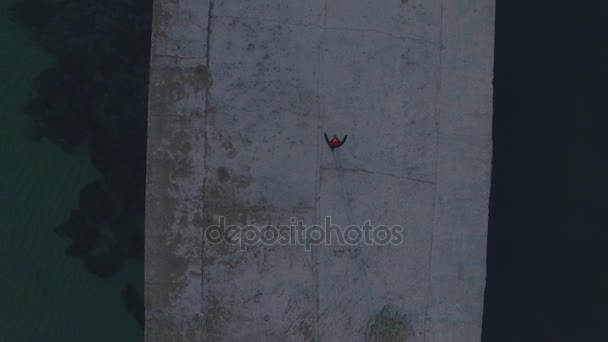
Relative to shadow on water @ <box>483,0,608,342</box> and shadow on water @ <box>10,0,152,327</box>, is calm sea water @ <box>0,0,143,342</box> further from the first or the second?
shadow on water @ <box>483,0,608,342</box>

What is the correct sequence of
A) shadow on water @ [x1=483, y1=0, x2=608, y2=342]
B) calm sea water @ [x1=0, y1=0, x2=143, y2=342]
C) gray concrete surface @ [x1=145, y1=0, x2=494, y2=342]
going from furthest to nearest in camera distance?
1. calm sea water @ [x1=0, y1=0, x2=143, y2=342]
2. shadow on water @ [x1=483, y1=0, x2=608, y2=342]
3. gray concrete surface @ [x1=145, y1=0, x2=494, y2=342]

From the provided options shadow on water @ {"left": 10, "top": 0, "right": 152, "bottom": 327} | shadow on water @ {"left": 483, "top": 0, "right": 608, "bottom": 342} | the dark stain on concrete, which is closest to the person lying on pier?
the dark stain on concrete

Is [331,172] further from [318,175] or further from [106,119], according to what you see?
[106,119]

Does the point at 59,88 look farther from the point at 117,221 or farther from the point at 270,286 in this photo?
the point at 270,286

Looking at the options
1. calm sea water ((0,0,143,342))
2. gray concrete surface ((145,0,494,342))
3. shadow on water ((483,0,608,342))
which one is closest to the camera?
gray concrete surface ((145,0,494,342))

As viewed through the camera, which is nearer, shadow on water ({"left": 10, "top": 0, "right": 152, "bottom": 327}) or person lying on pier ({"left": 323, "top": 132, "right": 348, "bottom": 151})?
person lying on pier ({"left": 323, "top": 132, "right": 348, "bottom": 151})

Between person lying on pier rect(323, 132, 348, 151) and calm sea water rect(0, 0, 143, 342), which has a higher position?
person lying on pier rect(323, 132, 348, 151)

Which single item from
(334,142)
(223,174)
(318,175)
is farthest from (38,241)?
(334,142)
